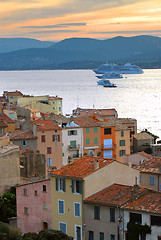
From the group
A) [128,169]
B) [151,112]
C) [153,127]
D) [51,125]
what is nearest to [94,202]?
[128,169]

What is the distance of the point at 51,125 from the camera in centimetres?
3928

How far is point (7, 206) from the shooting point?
85.8 feet

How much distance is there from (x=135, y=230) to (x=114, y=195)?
1.69 m

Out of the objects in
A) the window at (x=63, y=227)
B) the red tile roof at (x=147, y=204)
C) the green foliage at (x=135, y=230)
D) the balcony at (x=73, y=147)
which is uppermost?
the balcony at (x=73, y=147)

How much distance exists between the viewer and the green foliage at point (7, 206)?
25298mm

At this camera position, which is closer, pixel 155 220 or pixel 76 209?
pixel 155 220

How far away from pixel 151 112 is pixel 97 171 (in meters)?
93.2

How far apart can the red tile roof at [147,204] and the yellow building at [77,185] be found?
2.06 meters

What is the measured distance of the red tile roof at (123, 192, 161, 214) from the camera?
1922 cm

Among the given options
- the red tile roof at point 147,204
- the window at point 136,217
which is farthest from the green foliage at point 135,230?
the red tile roof at point 147,204

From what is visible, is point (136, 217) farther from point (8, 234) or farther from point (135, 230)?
point (8, 234)

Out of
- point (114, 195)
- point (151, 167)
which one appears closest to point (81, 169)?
point (114, 195)

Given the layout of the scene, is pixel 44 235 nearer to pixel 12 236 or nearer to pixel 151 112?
pixel 12 236

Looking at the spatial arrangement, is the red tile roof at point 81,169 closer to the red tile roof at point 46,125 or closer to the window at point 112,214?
the window at point 112,214
